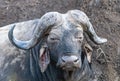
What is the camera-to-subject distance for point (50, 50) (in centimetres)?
734

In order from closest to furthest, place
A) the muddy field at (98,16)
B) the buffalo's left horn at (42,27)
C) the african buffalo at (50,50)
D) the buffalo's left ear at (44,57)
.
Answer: the african buffalo at (50,50)
the buffalo's left horn at (42,27)
the buffalo's left ear at (44,57)
the muddy field at (98,16)

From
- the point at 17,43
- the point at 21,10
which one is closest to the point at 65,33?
the point at 17,43

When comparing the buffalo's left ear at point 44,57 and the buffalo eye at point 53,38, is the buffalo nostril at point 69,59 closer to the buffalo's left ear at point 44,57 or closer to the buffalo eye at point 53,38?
the buffalo eye at point 53,38

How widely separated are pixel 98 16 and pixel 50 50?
3.36 metres

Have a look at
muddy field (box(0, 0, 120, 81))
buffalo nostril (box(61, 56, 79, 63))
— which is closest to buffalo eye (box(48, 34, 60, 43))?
buffalo nostril (box(61, 56, 79, 63))

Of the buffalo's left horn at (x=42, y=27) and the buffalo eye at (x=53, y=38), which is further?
the buffalo's left horn at (x=42, y=27)

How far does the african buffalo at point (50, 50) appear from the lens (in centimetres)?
708

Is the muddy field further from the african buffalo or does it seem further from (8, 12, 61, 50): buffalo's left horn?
(8, 12, 61, 50): buffalo's left horn

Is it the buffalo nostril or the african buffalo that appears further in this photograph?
the african buffalo

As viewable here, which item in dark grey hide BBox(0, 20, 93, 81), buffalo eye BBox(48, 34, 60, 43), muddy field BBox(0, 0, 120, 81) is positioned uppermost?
buffalo eye BBox(48, 34, 60, 43)

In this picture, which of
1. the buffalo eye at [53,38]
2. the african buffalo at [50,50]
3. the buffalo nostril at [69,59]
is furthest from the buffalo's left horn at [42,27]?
the buffalo nostril at [69,59]

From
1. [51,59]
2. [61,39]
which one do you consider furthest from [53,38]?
[51,59]

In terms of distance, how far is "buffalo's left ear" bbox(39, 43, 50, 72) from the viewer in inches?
294

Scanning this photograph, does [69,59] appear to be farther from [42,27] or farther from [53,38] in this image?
[42,27]
